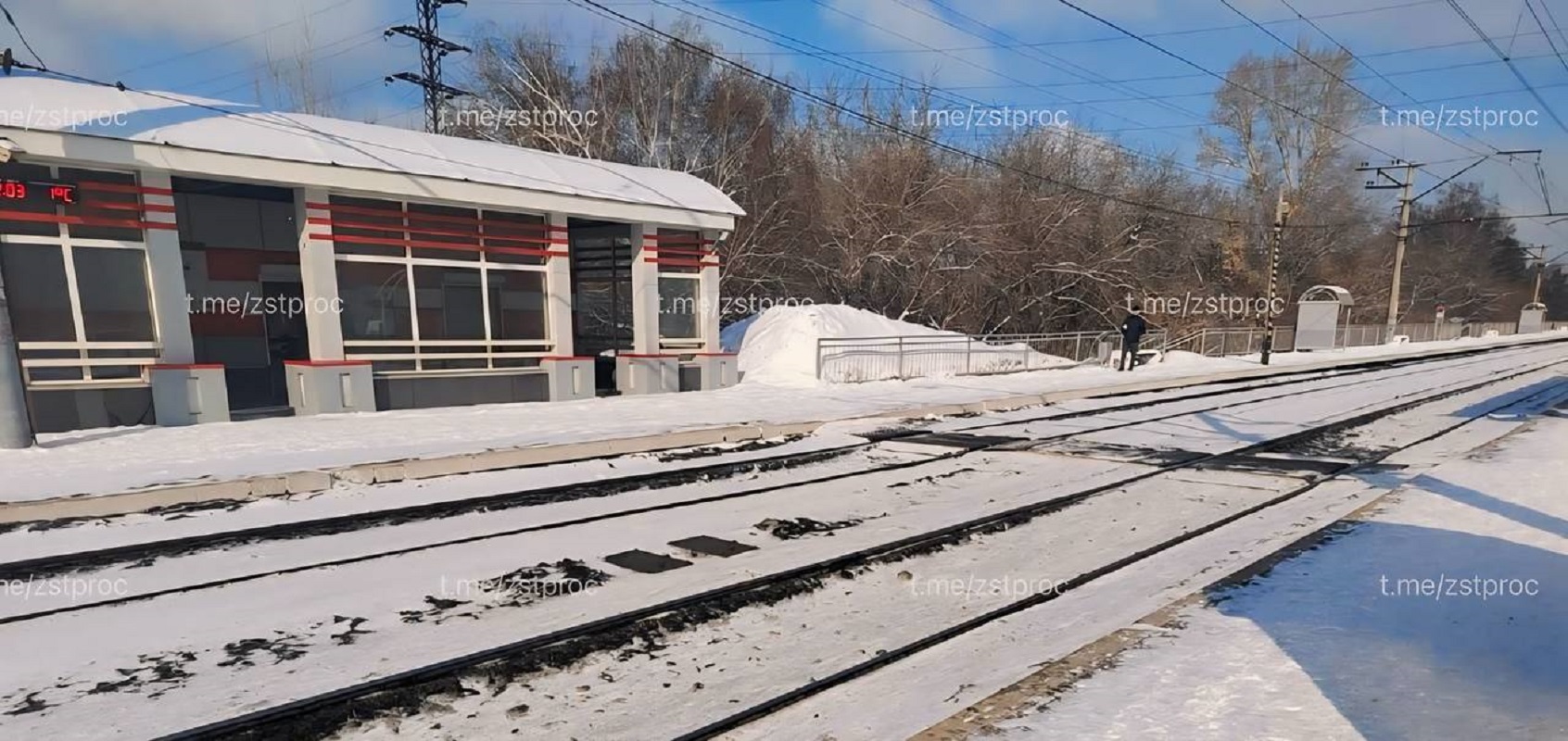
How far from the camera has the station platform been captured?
823 cm

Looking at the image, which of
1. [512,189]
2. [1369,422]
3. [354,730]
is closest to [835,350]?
[512,189]

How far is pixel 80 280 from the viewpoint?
11.8 m

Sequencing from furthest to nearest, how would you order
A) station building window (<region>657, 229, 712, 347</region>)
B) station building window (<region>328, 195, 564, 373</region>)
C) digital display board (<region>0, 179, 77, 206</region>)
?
station building window (<region>657, 229, 712, 347</region>), station building window (<region>328, 195, 564, 373</region>), digital display board (<region>0, 179, 77, 206</region>)

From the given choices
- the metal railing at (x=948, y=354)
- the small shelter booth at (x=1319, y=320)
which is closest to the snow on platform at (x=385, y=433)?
the metal railing at (x=948, y=354)

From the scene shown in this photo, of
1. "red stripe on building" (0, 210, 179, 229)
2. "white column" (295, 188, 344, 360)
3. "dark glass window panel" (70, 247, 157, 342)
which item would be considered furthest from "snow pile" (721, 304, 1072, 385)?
"red stripe on building" (0, 210, 179, 229)

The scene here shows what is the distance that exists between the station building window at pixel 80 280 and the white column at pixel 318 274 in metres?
2.18

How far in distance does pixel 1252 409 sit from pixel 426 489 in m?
16.3

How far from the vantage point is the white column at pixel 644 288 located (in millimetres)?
18250

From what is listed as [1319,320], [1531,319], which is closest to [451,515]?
[1319,320]

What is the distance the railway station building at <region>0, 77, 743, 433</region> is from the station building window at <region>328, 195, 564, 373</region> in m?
0.04

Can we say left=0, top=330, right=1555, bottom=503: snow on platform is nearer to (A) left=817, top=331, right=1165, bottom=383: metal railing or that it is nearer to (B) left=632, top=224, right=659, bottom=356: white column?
(B) left=632, top=224, right=659, bottom=356: white column

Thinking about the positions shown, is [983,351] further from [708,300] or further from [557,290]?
[557,290]

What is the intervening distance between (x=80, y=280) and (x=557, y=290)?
777 centimetres

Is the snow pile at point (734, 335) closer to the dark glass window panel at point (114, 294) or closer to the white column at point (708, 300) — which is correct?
the white column at point (708, 300)
